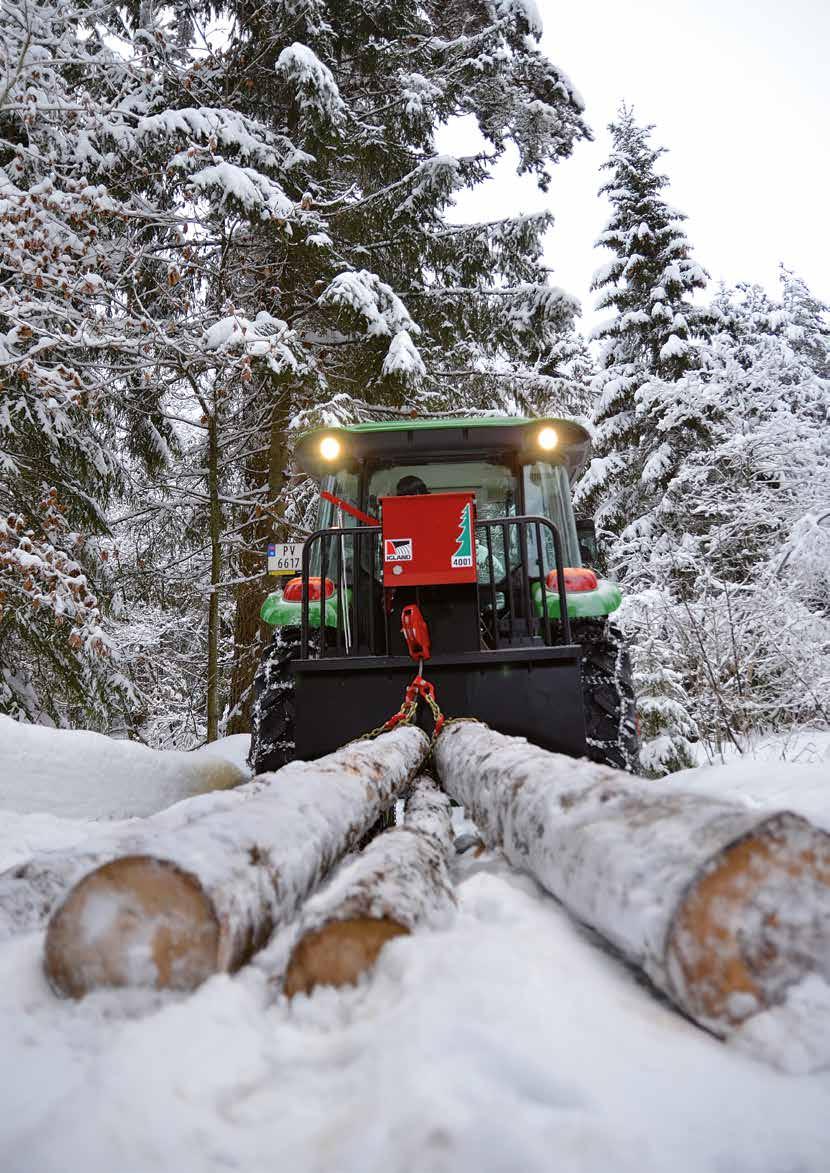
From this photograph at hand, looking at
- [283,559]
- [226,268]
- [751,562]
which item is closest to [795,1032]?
[283,559]

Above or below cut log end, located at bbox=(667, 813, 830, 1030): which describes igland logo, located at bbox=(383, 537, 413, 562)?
above

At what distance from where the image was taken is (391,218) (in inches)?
402

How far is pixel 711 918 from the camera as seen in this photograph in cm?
119

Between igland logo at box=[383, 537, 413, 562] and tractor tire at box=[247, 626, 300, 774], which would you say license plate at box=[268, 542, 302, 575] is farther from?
igland logo at box=[383, 537, 413, 562]

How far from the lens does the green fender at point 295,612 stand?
5031 mm

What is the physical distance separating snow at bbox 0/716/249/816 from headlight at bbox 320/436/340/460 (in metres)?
2.45

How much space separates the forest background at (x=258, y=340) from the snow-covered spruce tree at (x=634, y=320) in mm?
3736

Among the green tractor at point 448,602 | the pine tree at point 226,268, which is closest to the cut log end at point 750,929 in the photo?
the green tractor at point 448,602

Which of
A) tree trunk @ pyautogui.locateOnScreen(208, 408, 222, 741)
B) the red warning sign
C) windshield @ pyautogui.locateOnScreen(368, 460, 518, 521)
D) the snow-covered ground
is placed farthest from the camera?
tree trunk @ pyautogui.locateOnScreen(208, 408, 222, 741)

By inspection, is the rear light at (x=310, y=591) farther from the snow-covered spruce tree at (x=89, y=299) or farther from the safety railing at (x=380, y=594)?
the snow-covered spruce tree at (x=89, y=299)

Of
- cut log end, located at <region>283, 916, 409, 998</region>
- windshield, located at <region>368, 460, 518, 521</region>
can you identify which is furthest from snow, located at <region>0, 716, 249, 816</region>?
cut log end, located at <region>283, 916, 409, 998</region>

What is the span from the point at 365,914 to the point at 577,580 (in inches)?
150

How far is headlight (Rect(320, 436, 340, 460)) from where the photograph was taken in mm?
4762

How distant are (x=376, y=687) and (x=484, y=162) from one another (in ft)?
30.2
